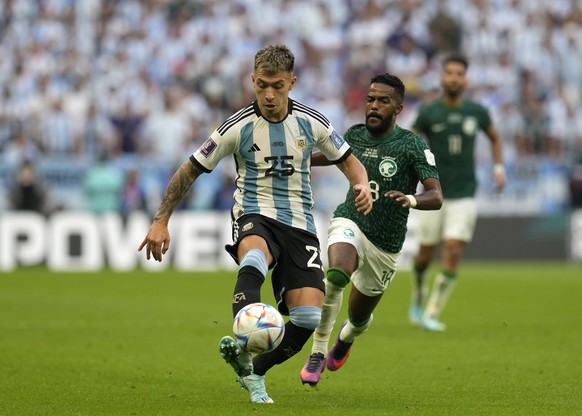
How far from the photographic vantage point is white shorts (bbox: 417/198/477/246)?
13531mm

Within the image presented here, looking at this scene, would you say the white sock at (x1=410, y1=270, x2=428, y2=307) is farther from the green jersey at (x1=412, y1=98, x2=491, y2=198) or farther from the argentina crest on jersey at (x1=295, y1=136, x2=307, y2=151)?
the argentina crest on jersey at (x1=295, y1=136, x2=307, y2=151)

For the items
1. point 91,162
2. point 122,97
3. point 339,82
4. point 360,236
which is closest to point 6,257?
point 91,162

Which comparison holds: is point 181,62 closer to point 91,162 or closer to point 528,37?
point 91,162

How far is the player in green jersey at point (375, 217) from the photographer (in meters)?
8.90

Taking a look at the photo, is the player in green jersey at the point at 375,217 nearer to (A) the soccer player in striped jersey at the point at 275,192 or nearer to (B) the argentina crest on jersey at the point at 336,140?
(B) the argentina crest on jersey at the point at 336,140

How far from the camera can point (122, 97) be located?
25.3m

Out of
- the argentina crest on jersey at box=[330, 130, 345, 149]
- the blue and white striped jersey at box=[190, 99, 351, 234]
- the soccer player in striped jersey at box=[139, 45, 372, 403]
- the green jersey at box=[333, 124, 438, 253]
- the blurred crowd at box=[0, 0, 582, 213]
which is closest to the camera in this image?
the soccer player in striped jersey at box=[139, 45, 372, 403]

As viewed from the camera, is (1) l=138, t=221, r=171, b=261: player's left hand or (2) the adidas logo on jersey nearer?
(1) l=138, t=221, r=171, b=261: player's left hand

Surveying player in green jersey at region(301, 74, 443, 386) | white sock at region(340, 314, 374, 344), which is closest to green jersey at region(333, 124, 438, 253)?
player in green jersey at region(301, 74, 443, 386)

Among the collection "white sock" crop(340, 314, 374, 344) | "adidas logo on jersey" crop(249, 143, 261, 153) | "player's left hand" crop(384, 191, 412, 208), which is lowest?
"white sock" crop(340, 314, 374, 344)

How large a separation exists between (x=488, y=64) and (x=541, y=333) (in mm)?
15506

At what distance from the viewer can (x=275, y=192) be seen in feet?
25.6

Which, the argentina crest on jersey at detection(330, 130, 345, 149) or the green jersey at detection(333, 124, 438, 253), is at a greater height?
the argentina crest on jersey at detection(330, 130, 345, 149)

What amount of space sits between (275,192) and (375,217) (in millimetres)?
1597
